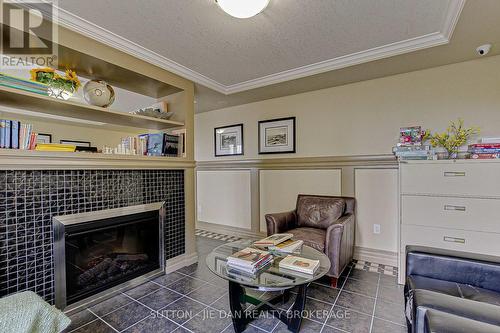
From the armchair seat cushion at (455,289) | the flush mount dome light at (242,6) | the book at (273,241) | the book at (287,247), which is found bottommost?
the armchair seat cushion at (455,289)

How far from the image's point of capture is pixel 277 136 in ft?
11.7

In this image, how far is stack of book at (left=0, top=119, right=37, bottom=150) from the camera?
5.16 ft

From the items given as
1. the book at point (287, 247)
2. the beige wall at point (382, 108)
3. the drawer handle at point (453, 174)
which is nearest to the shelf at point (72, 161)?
the book at point (287, 247)

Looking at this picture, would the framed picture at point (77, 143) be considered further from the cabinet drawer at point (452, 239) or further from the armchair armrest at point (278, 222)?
the cabinet drawer at point (452, 239)

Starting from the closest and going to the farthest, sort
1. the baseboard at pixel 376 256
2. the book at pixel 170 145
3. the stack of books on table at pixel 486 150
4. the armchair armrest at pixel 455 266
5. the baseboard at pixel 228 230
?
the armchair armrest at pixel 455 266 → the stack of books on table at pixel 486 150 → the book at pixel 170 145 → the baseboard at pixel 376 256 → the baseboard at pixel 228 230

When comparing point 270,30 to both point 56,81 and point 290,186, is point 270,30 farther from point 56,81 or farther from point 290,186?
point 290,186

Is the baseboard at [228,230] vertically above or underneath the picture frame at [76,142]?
underneath

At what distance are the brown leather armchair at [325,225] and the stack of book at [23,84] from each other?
2.24m

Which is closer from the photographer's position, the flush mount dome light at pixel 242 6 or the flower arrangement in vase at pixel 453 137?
the flush mount dome light at pixel 242 6

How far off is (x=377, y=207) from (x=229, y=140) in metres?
2.46

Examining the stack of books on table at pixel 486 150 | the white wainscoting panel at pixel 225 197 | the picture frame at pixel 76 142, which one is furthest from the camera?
the white wainscoting panel at pixel 225 197

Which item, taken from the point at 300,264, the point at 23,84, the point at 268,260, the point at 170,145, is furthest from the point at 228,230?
the point at 23,84

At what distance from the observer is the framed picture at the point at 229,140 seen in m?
3.95

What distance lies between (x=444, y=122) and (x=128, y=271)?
3.62m
